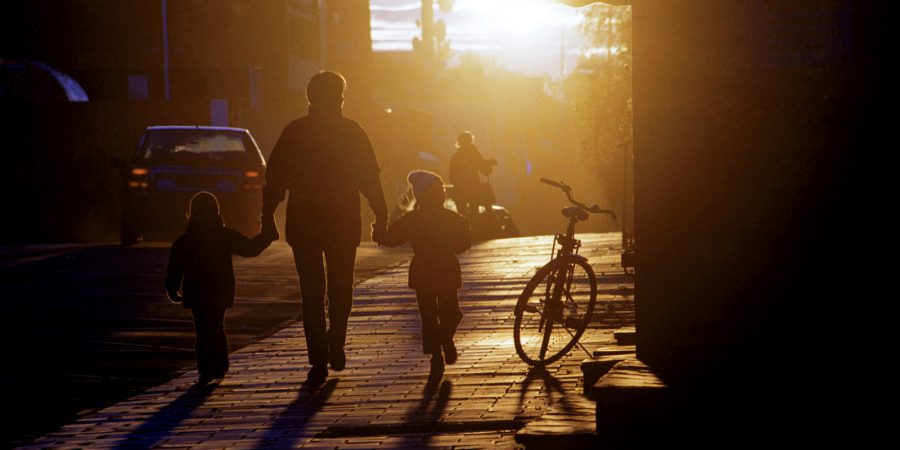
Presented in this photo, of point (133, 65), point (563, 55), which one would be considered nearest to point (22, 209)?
point (133, 65)

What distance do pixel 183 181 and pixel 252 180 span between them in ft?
3.26

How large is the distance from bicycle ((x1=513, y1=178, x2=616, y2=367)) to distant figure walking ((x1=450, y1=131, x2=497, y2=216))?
43.7 feet

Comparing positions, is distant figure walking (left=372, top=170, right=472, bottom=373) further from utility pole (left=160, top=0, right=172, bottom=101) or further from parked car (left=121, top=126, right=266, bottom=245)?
utility pole (left=160, top=0, right=172, bottom=101)

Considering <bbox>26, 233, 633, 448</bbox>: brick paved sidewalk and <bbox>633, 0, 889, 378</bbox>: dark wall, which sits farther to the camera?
<bbox>26, 233, 633, 448</bbox>: brick paved sidewalk

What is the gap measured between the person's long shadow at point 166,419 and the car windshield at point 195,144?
13.1 metres

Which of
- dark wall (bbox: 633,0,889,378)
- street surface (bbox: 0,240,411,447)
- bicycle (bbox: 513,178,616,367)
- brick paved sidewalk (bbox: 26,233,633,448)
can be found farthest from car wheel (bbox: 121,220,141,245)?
dark wall (bbox: 633,0,889,378)

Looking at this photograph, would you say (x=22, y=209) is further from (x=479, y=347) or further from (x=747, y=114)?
(x=747, y=114)

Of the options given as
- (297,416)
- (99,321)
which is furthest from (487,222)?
(297,416)

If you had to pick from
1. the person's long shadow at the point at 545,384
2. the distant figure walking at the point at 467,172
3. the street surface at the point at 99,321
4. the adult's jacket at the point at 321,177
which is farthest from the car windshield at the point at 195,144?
the person's long shadow at the point at 545,384

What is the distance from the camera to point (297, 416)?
885 cm

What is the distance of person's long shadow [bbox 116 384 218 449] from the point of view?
8289 mm

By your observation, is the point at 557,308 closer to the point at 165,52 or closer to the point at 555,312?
the point at 555,312

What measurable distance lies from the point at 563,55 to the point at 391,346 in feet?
218

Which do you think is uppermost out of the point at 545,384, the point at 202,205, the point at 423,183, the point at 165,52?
the point at 165,52
